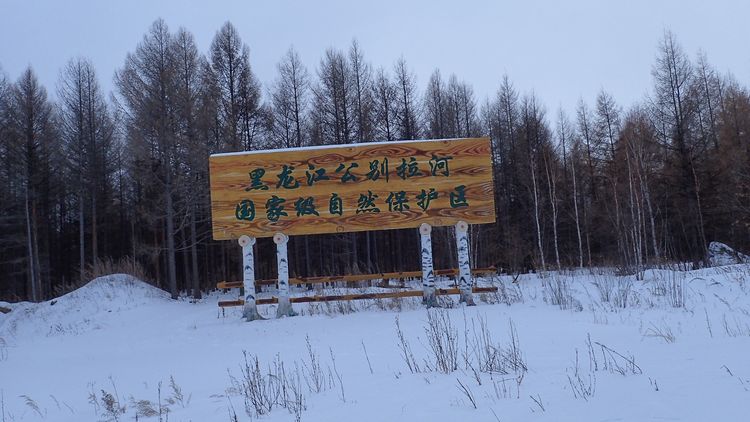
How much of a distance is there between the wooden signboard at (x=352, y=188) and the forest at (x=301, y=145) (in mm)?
10886

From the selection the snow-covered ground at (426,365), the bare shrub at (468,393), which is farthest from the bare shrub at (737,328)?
the bare shrub at (468,393)

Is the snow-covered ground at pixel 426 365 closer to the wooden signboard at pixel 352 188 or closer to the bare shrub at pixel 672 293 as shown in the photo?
the bare shrub at pixel 672 293

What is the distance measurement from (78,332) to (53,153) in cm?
2015

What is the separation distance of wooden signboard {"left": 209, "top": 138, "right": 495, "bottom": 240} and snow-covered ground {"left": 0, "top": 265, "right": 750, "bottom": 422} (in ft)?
7.07

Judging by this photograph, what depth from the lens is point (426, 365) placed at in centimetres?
500

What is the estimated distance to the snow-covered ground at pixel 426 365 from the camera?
3672mm

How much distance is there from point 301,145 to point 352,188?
17645mm

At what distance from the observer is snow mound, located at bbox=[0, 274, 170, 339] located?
1744cm

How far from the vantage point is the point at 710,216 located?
96.6 ft

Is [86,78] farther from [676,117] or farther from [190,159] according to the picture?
[676,117]

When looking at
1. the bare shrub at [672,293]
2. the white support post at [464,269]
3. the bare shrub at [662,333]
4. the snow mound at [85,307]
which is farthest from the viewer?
the snow mound at [85,307]

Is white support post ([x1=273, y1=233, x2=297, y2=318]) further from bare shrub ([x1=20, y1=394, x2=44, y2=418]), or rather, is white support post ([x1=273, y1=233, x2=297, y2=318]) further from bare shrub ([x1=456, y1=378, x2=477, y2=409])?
bare shrub ([x1=456, y1=378, x2=477, y2=409])

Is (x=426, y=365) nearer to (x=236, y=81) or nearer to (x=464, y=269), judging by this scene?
(x=464, y=269)

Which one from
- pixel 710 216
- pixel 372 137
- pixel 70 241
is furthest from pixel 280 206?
pixel 70 241
